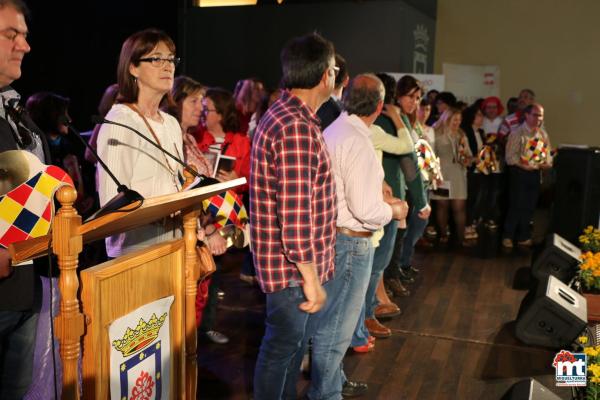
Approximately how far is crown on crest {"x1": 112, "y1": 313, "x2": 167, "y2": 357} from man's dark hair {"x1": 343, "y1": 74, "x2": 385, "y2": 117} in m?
1.45

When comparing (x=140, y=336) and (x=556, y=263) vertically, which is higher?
(x=140, y=336)

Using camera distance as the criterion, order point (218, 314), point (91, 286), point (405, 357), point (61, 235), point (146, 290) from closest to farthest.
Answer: point (61, 235)
point (91, 286)
point (146, 290)
point (405, 357)
point (218, 314)

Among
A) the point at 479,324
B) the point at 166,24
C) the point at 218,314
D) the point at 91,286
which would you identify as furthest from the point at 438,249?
the point at 91,286

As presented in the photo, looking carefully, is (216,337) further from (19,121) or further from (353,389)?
(19,121)

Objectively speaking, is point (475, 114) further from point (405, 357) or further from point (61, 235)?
point (61, 235)

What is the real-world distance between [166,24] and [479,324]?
4033 millimetres

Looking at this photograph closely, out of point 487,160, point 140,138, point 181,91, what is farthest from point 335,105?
point 487,160

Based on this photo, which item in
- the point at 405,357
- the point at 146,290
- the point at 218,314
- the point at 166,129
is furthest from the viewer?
the point at 218,314

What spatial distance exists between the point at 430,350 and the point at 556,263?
1316 millimetres

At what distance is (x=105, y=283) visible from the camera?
1.59m

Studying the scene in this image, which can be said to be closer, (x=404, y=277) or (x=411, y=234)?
(x=411, y=234)

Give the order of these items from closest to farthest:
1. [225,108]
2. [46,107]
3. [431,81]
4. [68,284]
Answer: [68,284] → [46,107] → [225,108] → [431,81]

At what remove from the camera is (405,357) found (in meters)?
3.70

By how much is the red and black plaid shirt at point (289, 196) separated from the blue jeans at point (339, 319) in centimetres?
33
